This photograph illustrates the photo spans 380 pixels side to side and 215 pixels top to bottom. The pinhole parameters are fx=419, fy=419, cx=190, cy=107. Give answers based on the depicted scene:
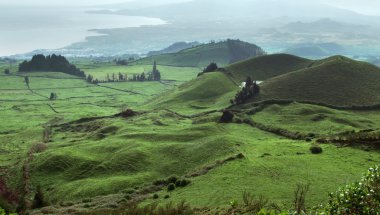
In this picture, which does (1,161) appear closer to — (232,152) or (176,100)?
(232,152)

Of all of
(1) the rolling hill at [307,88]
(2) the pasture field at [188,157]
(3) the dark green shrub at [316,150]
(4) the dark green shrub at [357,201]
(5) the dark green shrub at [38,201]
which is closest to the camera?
(4) the dark green shrub at [357,201]

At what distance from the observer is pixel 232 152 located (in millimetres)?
79188

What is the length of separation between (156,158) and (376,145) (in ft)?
132

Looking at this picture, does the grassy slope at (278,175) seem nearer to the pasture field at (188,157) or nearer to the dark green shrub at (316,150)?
the pasture field at (188,157)

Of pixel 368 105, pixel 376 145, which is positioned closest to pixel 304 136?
pixel 376 145

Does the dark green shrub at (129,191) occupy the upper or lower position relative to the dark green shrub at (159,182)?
lower

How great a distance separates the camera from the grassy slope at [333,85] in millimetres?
136812

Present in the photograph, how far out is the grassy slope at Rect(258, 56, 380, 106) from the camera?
136812mm

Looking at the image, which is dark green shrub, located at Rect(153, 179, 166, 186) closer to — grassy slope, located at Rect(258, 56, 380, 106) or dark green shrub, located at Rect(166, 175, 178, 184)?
dark green shrub, located at Rect(166, 175, 178, 184)

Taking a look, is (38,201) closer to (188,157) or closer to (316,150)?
(188,157)

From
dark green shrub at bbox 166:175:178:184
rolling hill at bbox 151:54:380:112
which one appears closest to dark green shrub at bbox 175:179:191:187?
dark green shrub at bbox 166:175:178:184

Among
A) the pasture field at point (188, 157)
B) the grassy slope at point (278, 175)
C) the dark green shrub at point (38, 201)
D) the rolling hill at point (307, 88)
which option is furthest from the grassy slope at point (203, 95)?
the dark green shrub at point (38, 201)

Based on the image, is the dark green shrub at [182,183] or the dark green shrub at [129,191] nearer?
the dark green shrub at [182,183]

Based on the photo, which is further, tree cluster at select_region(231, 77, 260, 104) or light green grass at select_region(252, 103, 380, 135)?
tree cluster at select_region(231, 77, 260, 104)
